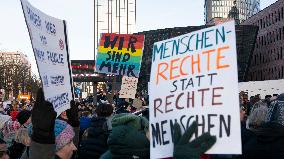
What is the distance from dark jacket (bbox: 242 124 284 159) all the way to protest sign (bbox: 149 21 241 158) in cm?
120

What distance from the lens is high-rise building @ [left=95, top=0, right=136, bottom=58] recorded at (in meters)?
102

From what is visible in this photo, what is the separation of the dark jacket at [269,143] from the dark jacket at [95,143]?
2124 millimetres

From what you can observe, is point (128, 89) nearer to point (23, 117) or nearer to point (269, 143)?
point (23, 117)

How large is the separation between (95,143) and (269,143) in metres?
2.39

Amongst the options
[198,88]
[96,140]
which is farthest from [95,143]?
[198,88]

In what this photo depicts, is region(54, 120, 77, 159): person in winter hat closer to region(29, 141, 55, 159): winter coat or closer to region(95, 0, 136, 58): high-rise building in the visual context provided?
region(29, 141, 55, 159): winter coat

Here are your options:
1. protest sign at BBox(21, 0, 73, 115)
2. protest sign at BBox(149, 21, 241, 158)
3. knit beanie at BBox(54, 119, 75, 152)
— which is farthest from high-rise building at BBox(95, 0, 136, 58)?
protest sign at BBox(149, 21, 241, 158)

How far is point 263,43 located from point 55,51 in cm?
8629

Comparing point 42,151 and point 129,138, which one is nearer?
point 129,138

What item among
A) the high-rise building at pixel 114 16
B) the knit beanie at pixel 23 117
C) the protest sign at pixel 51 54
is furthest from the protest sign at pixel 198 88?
the high-rise building at pixel 114 16

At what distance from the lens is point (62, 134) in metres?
4.68

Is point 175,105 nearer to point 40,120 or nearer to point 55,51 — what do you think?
point 40,120

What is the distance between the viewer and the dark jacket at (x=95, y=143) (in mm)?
6180

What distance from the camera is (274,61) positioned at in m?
83.4
